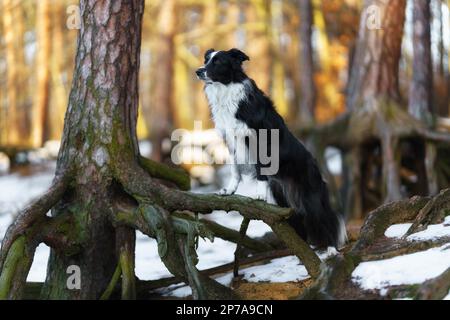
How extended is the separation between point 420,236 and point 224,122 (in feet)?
6.69

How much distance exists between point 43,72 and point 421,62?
1133cm

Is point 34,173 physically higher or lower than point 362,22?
lower

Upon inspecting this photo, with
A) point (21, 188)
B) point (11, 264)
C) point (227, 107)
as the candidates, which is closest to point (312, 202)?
point (227, 107)

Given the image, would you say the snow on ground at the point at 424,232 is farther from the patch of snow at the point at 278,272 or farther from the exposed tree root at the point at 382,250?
the patch of snow at the point at 278,272

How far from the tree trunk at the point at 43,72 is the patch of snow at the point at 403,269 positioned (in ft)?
48.3

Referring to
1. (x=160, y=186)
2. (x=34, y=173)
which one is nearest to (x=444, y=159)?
(x=160, y=186)

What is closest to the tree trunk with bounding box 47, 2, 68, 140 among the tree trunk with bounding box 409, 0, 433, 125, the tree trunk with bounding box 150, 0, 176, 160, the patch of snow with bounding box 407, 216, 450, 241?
the tree trunk with bounding box 150, 0, 176, 160

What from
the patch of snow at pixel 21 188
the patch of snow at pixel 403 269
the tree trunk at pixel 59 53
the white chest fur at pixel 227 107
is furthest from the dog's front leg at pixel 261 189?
the tree trunk at pixel 59 53

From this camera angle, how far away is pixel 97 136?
20.1 ft

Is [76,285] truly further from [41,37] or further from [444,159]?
[41,37]

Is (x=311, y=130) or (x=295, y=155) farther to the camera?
(x=311, y=130)

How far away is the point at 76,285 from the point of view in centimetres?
614

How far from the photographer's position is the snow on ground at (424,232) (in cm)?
563

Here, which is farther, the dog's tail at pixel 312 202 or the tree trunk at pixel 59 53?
the tree trunk at pixel 59 53
